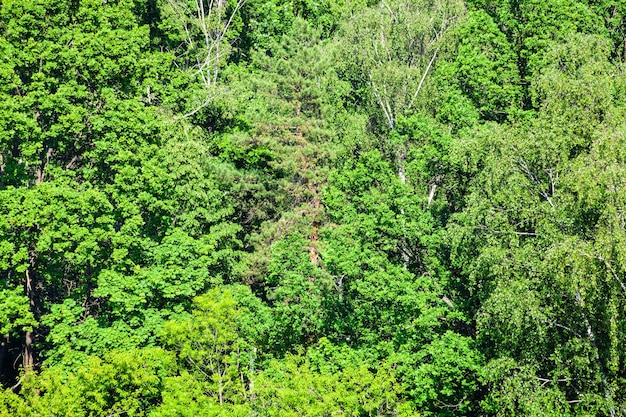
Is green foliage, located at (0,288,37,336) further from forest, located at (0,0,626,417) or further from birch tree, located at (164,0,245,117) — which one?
birch tree, located at (164,0,245,117)

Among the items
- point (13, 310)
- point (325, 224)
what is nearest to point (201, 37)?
point (325, 224)

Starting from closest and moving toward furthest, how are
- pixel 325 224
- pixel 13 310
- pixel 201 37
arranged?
pixel 13 310 < pixel 325 224 < pixel 201 37

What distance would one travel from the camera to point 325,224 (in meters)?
29.8

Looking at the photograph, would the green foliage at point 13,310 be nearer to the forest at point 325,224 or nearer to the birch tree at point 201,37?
the forest at point 325,224

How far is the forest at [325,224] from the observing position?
1780 centimetres

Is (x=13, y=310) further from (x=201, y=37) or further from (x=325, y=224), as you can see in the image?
(x=201, y=37)

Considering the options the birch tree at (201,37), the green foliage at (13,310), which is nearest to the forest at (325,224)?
the green foliage at (13,310)

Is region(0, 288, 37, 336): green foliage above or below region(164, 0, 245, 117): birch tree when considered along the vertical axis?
below

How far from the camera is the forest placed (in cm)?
1780

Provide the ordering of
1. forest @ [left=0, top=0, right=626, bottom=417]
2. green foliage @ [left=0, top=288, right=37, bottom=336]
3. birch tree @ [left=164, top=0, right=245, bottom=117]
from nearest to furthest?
forest @ [left=0, top=0, right=626, bottom=417] < green foliage @ [left=0, top=288, right=37, bottom=336] < birch tree @ [left=164, top=0, right=245, bottom=117]

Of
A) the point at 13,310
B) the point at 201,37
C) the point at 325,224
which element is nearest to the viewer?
the point at 13,310

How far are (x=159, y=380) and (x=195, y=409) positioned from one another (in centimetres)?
A: 291

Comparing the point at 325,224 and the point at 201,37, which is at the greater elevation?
the point at 201,37

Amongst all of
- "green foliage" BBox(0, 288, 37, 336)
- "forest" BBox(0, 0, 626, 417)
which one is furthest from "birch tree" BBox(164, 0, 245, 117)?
"green foliage" BBox(0, 288, 37, 336)
